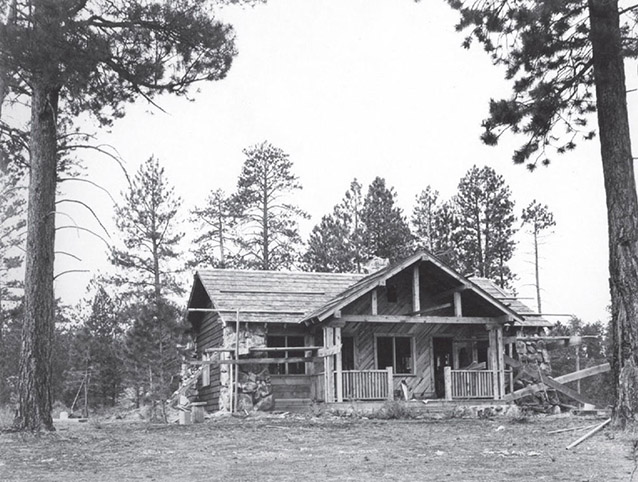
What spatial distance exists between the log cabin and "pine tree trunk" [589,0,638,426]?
10.5m

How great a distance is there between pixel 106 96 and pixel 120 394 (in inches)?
1037

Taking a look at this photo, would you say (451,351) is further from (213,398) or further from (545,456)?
(545,456)

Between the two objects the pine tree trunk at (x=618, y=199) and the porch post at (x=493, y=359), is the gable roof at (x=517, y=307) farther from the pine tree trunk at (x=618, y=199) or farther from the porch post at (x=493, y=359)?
the pine tree trunk at (x=618, y=199)

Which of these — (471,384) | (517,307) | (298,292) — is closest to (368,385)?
(471,384)

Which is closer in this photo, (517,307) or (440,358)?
(440,358)

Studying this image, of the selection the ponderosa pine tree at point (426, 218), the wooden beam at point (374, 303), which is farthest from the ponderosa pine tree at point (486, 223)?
the wooden beam at point (374, 303)

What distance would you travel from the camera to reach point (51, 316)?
14.5 m

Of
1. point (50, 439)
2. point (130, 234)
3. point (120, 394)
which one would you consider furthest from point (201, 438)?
point (130, 234)

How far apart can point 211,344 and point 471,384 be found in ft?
30.2

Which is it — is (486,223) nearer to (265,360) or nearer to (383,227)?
(383,227)

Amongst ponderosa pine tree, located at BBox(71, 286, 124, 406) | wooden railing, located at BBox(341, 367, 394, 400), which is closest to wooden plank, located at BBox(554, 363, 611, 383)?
wooden railing, located at BBox(341, 367, 394, 400)

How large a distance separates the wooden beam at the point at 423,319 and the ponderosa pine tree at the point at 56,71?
30.6ft

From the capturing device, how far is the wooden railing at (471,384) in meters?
23.6

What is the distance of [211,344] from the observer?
2730 cm
